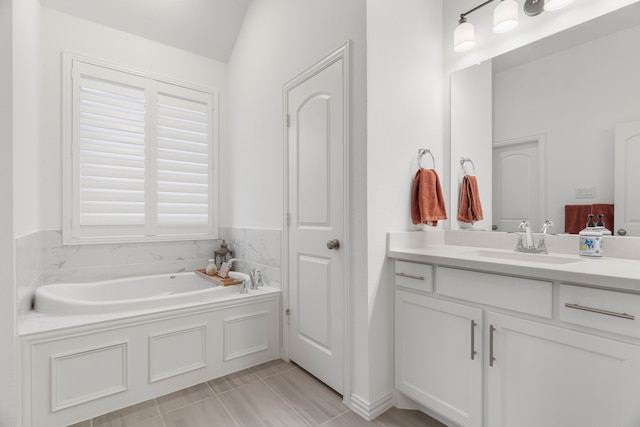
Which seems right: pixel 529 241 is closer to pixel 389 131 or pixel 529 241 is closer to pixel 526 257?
pixel 526 257

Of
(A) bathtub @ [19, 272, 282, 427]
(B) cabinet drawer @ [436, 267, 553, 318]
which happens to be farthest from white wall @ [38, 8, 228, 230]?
(B) cabinet drawer @ [436, 267, 553, 318]

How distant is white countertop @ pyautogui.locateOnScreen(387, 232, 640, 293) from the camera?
1.05m

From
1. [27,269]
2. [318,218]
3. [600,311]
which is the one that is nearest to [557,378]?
[600,311]

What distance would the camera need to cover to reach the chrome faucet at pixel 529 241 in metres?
1.67

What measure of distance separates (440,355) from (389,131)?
48.5 inches

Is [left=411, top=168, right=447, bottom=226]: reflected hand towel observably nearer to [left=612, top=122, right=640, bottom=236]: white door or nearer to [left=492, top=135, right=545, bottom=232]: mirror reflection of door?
[left=492, top=135, right=545, bottom=232]: mirror reflection of door

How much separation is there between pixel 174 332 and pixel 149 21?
8.59ft

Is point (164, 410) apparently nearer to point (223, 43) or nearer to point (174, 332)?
point (174, 332)

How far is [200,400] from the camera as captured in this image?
1.91 meters

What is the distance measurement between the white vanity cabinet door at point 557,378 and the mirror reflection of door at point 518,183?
72 centimetres

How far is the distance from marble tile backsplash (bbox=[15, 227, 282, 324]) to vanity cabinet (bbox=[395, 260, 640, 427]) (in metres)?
1.24

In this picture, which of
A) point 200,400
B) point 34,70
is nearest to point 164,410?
point 200,400

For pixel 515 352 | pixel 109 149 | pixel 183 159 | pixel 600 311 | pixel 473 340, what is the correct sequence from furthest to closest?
pixel 183 159 < pixel 109 149 < pixel 473 340 < pixel 515 352 < pixel 600 311

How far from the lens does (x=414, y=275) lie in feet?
5.57
